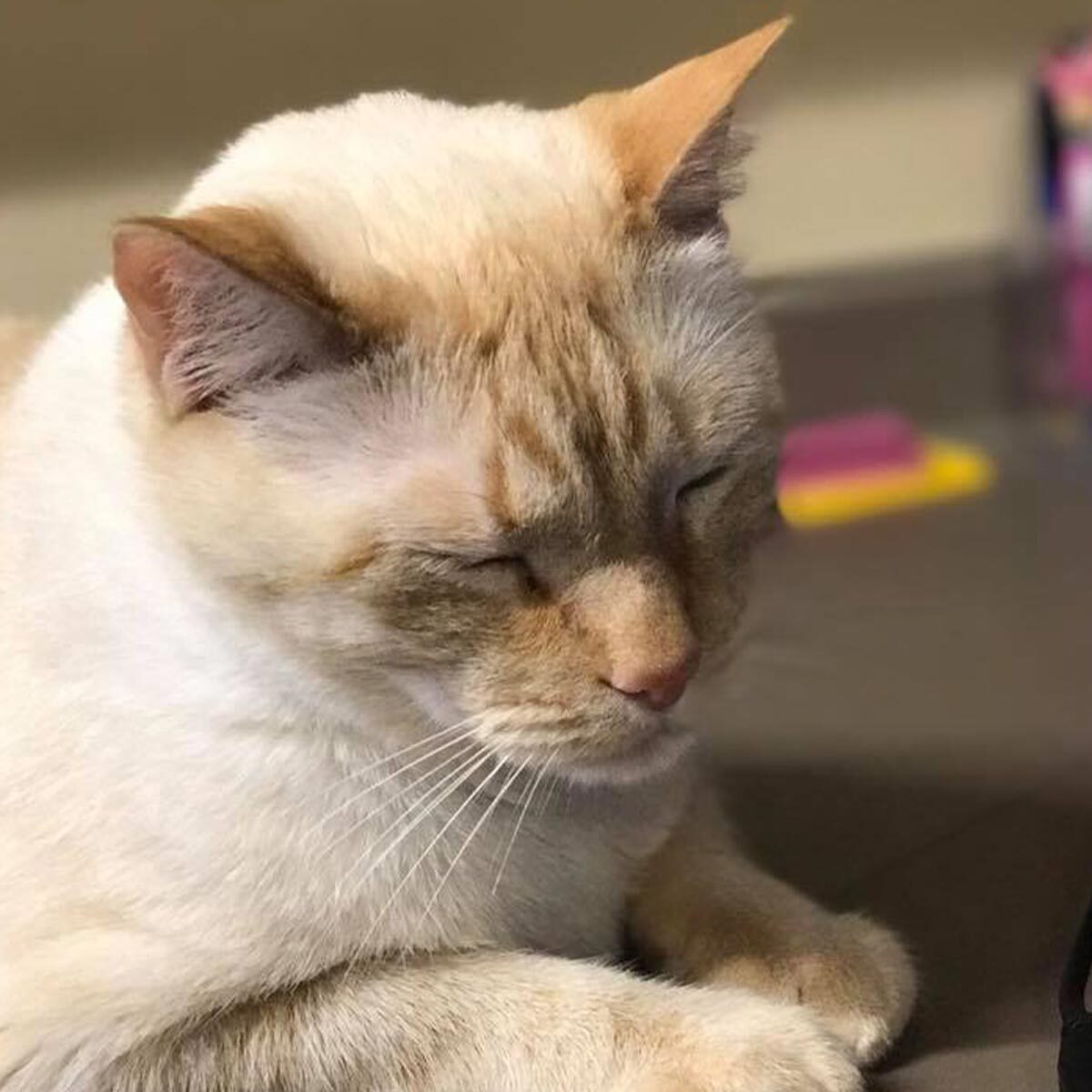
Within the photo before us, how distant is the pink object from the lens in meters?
2.33

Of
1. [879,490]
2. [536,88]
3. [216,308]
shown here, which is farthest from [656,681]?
[536,88]

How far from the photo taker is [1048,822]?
1249mm

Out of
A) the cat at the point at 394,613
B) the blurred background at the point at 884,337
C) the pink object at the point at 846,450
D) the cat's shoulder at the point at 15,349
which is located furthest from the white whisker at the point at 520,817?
the pink object at the point at 846,450

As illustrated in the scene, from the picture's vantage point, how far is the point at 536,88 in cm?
237

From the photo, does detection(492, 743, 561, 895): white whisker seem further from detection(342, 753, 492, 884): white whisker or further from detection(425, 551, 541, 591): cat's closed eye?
detection(425, 551, 541, 591): cat's closed eye

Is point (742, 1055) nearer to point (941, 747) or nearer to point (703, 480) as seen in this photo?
point (703, 480)

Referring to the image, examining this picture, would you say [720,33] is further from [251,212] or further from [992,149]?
[251,212]

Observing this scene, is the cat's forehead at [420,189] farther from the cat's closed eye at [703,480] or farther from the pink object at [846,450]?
the pink object at [846,450]

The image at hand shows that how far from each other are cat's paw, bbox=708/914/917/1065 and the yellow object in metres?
1.16

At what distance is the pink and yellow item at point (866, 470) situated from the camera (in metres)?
2.22

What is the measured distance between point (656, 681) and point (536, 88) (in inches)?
65.5

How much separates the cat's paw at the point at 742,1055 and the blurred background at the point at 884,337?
0.08m

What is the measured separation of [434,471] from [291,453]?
74mm

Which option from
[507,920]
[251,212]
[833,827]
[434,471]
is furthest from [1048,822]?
[251,212]
